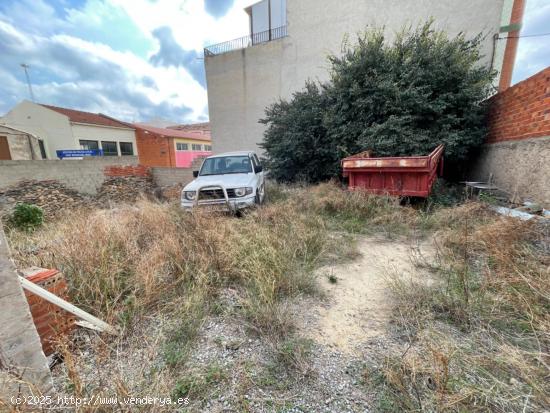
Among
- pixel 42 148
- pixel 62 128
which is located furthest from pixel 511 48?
pixel 42 148

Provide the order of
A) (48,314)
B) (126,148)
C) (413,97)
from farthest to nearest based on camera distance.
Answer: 1. (126,148)
2. (413,97)
3. (48,314)

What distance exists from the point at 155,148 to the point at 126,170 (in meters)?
11.6

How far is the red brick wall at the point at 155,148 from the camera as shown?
64.4ft

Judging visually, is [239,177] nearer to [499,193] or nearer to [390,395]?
[390,395]

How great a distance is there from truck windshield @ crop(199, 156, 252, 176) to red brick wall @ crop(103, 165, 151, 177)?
588cm

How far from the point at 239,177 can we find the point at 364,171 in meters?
2.91

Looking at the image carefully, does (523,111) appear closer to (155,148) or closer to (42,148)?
(155,148)

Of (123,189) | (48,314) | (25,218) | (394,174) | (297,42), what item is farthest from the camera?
(297,42)

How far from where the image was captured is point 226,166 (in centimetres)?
600

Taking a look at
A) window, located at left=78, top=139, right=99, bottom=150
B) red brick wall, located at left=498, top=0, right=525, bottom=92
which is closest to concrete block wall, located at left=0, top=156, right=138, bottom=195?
window, located at left=78, top=139, right=99, bottom=150

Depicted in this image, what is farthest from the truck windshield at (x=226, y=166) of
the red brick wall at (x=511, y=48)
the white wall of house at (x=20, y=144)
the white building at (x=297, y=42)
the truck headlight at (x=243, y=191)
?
the white wall of house at (x=20, y=144)

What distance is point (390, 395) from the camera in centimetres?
134

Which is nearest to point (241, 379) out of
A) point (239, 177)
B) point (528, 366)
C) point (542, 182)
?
point (528, 366)

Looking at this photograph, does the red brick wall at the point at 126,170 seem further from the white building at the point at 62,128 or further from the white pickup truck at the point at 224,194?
the white building at the point at 62,128
